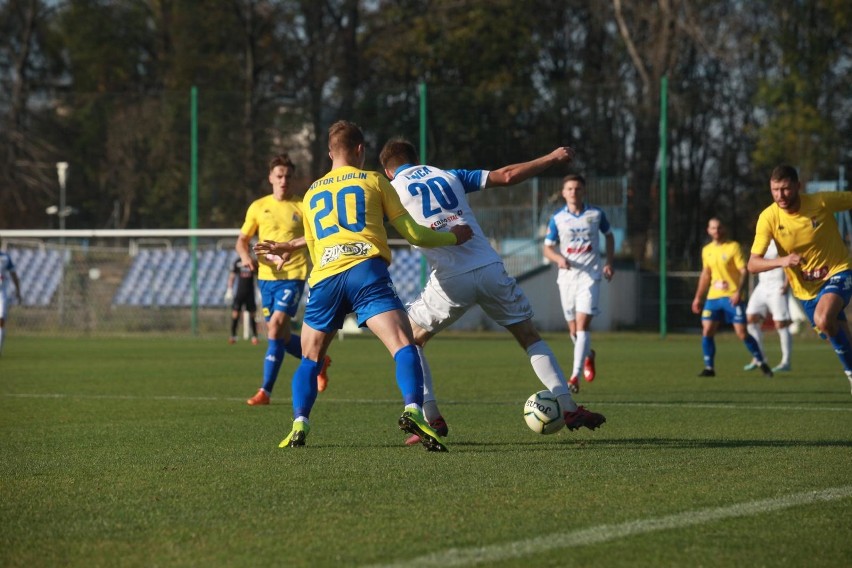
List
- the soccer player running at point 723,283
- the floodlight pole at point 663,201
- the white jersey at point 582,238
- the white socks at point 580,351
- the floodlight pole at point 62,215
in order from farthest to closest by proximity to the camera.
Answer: the floodlight pole at point 62,215 < the floodlight pole at point 663,201 < the soccer player running at point 723,283 < the white jersey at point 582,238 < the white socks at point 580,351

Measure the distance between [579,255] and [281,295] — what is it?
3.38 metres

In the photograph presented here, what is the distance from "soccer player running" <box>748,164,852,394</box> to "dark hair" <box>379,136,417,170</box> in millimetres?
3252

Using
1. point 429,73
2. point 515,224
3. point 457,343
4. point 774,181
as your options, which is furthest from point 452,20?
point 774,181

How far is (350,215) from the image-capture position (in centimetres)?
733

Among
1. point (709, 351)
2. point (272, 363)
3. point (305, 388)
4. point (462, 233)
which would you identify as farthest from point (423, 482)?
point (709, 351)

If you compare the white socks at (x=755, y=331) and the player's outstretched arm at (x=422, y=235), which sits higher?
the player's outstretched arm at (x=422, y=235)

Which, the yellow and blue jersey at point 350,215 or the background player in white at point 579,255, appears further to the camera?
the background player in white at point 579,255

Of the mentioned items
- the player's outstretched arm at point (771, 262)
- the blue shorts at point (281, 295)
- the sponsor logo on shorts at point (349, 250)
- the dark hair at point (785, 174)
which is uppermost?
the dark hair at point (785, 174)

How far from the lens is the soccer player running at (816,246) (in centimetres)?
1003

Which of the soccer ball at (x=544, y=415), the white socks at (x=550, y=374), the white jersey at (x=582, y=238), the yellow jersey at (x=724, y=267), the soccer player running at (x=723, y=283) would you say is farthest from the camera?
the yellow jersey at (x=724, y=267)

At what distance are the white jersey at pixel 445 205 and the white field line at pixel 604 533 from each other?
2.97 metres

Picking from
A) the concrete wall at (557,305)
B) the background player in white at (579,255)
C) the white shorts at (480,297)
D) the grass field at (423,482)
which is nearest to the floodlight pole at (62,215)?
the concrete wall at (557,305)

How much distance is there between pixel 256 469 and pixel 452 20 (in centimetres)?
3468

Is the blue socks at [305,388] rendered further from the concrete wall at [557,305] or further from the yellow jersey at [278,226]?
the concrete wall at [557,305]
